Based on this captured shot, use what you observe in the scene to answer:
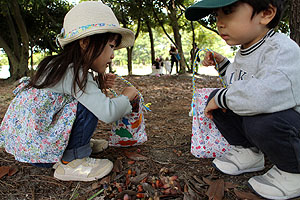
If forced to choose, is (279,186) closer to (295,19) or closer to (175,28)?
(295,19)

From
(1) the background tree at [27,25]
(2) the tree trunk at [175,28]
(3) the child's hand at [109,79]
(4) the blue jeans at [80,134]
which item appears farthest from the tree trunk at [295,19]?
(1) the background tree at [27,25]

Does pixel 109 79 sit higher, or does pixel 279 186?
pixel 109 79

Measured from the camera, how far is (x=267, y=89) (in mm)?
1170

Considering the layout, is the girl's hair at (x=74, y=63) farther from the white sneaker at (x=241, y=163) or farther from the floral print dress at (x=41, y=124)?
the white sneaker at (x=241, y=163)

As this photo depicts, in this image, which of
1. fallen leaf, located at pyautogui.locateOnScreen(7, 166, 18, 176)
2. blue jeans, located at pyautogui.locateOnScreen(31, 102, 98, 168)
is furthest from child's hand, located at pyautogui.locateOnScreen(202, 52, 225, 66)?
fallen leaf, located at pyautogui.locateOnScreen(7, 166, 18, 176)

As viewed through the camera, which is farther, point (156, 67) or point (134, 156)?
point (156, 67)

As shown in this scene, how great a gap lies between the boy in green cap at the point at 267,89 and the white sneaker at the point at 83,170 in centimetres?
85

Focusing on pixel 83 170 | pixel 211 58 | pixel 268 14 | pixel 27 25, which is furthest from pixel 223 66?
pixel 27 25

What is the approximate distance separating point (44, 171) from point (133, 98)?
803 millimetres

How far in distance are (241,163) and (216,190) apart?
0.92 ft

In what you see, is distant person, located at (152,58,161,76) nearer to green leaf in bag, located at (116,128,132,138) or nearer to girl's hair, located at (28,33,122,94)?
green leaf in bag, located at (116,128,132,138)

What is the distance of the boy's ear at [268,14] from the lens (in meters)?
1.27

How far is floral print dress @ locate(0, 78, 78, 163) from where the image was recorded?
1487 mm

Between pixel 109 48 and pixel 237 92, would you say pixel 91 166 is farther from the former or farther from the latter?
pixel 237 92
